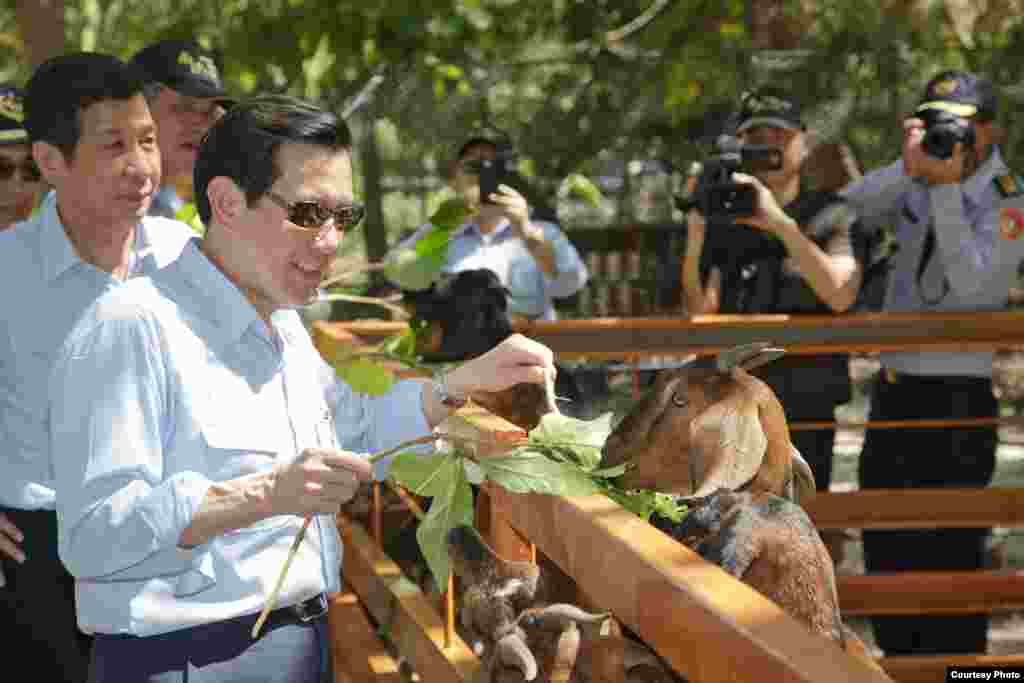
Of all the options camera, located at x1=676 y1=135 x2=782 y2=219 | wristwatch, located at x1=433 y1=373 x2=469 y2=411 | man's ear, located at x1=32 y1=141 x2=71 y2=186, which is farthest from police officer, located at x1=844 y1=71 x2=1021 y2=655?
man's ear, located at x1=32 y1=141 x2=71 y2=186

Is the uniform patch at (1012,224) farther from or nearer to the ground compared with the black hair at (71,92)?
nearer to the ground

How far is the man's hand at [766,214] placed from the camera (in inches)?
195

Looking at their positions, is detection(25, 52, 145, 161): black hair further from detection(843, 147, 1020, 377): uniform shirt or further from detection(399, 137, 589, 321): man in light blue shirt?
detection(843, 147, 1020, 377): uniform shirt

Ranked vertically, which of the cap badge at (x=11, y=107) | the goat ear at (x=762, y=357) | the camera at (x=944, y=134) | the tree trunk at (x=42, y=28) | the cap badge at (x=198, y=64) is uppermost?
the tree trunk at (x=42, y=28)

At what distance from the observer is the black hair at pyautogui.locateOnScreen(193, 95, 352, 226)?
2.38 metres

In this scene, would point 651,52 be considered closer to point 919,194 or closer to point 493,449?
point 919,194

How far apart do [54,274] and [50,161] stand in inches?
10.4

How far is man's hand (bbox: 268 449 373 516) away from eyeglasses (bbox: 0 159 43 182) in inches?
114

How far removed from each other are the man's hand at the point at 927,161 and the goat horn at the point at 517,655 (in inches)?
142

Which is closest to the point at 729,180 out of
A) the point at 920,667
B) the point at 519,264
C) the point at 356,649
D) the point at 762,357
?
the point at 519,264

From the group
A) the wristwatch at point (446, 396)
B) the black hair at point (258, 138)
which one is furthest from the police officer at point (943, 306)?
the black hair at point (258, 138)

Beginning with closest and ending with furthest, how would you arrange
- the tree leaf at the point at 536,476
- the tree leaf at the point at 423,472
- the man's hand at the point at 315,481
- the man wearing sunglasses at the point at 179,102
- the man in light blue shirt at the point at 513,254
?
A: the man's hand at the point at 315,481
the tree leaf at the point at 536,476
the tree leaf at the point at 423,472
the man wearing sunglasses at the point at 179,102
the man in light blue shirt at the point at 513,254

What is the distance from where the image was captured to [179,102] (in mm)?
4727

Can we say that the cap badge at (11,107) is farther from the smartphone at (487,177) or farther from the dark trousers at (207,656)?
the dark trousers at (207,656)
